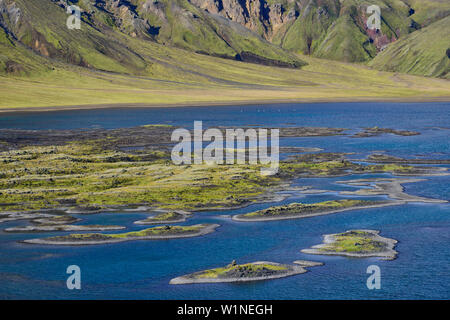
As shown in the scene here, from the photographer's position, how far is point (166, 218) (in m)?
62.5

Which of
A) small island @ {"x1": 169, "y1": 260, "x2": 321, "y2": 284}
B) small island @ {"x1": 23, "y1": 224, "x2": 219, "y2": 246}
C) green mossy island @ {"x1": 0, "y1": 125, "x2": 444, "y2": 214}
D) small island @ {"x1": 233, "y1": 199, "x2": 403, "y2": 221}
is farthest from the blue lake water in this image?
green mossy island @ {"x1": 0, "y1": 125, "x2": 444, "y2": 214}

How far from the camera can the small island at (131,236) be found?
182 feet

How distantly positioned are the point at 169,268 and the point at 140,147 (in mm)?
70250

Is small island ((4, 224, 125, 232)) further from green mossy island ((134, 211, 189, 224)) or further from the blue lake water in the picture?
green mossy island ((134, 211, 189, 224))

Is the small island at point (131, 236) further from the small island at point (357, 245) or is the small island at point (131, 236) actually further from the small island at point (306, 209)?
the small island at point (357, 245)

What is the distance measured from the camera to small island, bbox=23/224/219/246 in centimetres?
5547

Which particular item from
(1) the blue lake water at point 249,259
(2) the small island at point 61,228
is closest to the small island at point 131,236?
(1) the blue lake water at point 249,259

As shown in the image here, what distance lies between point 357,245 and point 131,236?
1986 centimetres

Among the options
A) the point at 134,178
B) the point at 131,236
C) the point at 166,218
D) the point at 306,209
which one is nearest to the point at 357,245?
the point at 306,209

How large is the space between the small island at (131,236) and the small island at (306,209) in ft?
20.5

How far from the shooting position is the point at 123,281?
154 feet

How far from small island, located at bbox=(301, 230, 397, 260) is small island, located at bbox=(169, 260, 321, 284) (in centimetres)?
472

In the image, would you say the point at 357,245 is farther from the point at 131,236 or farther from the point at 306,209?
the point at 131,236
